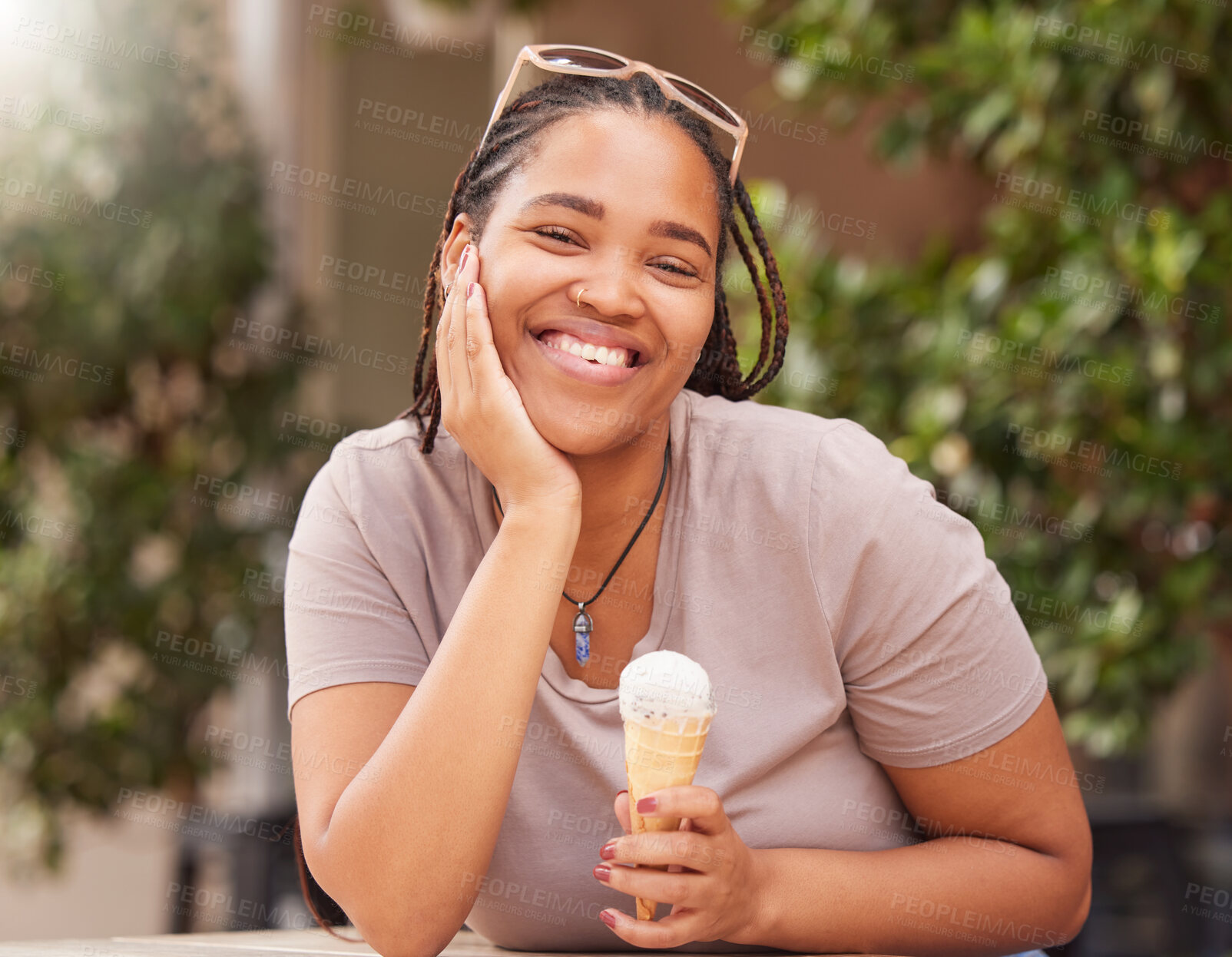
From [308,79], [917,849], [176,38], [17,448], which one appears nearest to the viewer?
[917,849]

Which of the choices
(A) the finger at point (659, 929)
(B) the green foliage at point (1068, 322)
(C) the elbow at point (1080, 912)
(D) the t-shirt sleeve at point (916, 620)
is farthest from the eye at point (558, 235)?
(B) the green foliage at point (1068, 322)

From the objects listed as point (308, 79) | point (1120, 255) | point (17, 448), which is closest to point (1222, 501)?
point (1120, 255)

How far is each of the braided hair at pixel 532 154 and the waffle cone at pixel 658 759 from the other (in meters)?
0.55

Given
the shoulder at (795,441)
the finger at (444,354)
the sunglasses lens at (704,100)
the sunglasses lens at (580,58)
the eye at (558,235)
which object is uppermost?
the sunglasses lens at (580,58)

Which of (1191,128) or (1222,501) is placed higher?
(1191,128)

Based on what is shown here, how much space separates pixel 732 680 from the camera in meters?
1.42

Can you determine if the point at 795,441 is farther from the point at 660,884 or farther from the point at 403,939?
the point at 403,939

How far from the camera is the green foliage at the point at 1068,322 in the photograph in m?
2.29

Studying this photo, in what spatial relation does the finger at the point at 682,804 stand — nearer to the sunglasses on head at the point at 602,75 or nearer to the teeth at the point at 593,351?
the teeth at the point at 593,351

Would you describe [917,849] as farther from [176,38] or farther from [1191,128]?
[176,38]

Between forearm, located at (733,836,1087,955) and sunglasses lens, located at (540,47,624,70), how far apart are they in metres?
0.94

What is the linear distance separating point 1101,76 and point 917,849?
168 centimetres

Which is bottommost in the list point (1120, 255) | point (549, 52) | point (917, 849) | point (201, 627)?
point (201, 627)

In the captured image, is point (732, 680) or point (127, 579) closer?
point (732, 680)
